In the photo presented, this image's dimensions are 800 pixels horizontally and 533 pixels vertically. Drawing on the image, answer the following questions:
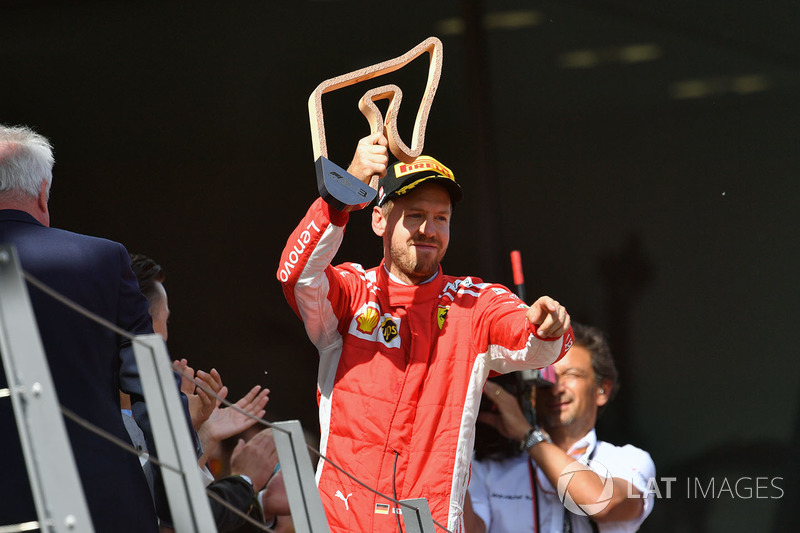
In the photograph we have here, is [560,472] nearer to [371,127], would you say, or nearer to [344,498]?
[344,498]

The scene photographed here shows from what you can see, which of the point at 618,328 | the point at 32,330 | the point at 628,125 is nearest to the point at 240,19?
the point at 628,125

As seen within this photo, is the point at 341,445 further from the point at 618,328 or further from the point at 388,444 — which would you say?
the point at 618,328

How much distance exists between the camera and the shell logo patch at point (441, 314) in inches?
87.5

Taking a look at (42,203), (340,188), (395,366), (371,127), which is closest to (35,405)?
(42,203)

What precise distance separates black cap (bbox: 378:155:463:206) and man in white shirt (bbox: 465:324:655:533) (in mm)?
790

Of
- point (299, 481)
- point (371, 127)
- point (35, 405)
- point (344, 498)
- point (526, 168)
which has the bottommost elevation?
point (344, 498)

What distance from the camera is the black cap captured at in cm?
227

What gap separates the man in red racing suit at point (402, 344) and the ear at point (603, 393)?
2.75 ft

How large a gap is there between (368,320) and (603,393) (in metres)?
1.07

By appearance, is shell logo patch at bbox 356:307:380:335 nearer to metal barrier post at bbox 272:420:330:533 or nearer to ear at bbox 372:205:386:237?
ear at bbox 372:205:386:237

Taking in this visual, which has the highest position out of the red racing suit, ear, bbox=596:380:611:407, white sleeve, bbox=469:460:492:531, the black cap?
the black cap

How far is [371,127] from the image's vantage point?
2217 millimetres

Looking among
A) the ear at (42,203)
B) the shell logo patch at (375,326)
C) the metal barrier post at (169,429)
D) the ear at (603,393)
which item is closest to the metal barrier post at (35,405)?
the metal barrier post at (169,429)

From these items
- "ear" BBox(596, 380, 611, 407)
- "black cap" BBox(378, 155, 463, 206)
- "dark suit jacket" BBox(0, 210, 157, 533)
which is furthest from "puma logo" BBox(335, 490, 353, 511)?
"ear" BBox(596, 380, 611, 407)
